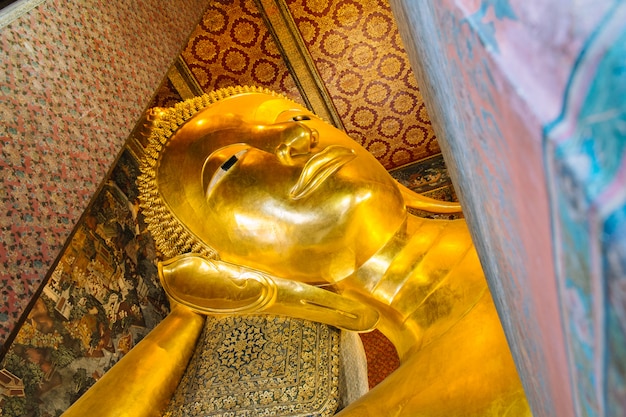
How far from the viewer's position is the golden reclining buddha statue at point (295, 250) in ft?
4.71

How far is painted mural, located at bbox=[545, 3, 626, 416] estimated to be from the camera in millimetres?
126

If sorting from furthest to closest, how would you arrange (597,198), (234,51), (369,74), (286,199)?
Answer: 1. (369,74)
2. (234,51)
3. (286,199)
4. (597,198)

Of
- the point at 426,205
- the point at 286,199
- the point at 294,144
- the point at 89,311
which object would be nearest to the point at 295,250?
the point at 286,199

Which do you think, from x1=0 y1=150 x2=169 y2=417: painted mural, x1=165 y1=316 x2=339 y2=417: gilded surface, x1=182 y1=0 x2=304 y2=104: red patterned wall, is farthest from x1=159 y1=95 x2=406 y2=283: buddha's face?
x1=182 y1=0 x2=304 y2=104: red patterned wall

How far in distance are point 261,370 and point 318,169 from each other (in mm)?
557

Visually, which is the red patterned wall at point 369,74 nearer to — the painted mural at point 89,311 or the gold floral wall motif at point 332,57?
the gold floral wall motif at point 332,57

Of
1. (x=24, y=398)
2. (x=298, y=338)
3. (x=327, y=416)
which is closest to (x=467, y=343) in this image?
(x=327, y=416)

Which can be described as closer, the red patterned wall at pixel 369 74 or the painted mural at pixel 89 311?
the painted mural at pixel 89 311

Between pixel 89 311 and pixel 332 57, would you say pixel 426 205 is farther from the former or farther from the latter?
pixel 332 57

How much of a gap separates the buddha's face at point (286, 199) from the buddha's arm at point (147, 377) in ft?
1.00

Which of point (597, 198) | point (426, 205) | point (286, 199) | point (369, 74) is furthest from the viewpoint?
point (369, 74)

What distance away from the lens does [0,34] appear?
3.56ft

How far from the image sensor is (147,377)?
4.83 feet

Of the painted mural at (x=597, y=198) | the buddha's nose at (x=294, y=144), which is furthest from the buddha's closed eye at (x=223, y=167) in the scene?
the painted mural at (x=597, y=198)
